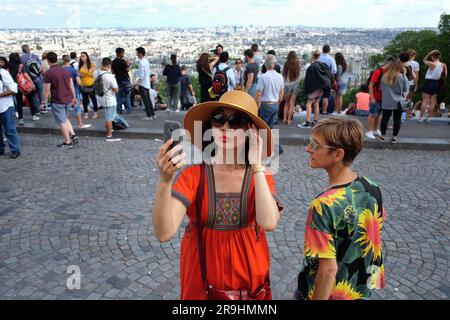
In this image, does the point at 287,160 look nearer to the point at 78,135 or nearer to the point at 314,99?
the point at 314,99

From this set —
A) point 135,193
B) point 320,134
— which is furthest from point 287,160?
point 320,134

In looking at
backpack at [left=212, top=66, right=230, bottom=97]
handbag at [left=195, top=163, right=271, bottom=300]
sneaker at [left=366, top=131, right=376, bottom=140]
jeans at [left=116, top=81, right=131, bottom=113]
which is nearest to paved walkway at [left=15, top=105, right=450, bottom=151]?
sneaker at [left=366, top=131, right=376, bottom=140]

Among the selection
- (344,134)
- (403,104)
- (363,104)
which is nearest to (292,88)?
(403,104)

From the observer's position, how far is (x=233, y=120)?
2.06 metres

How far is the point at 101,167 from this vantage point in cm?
708

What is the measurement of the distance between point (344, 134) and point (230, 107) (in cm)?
58

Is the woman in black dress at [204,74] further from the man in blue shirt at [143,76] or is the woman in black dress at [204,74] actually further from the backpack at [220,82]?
the man in blue shirt at [143,76]

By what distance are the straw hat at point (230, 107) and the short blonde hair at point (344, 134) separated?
300mm

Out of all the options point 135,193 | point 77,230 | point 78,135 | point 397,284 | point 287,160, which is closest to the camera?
point 397,284

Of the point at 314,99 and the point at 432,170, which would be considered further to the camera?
the point at 314,99

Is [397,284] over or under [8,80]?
under

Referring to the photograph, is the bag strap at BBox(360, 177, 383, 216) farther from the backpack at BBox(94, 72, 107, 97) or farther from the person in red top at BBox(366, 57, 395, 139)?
the backpack at BBox(94, 72, 107, 97)

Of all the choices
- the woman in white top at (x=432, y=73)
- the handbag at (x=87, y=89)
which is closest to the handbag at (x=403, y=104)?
the woman in white top at (x=432, y=73)

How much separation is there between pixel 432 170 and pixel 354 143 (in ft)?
18.6
